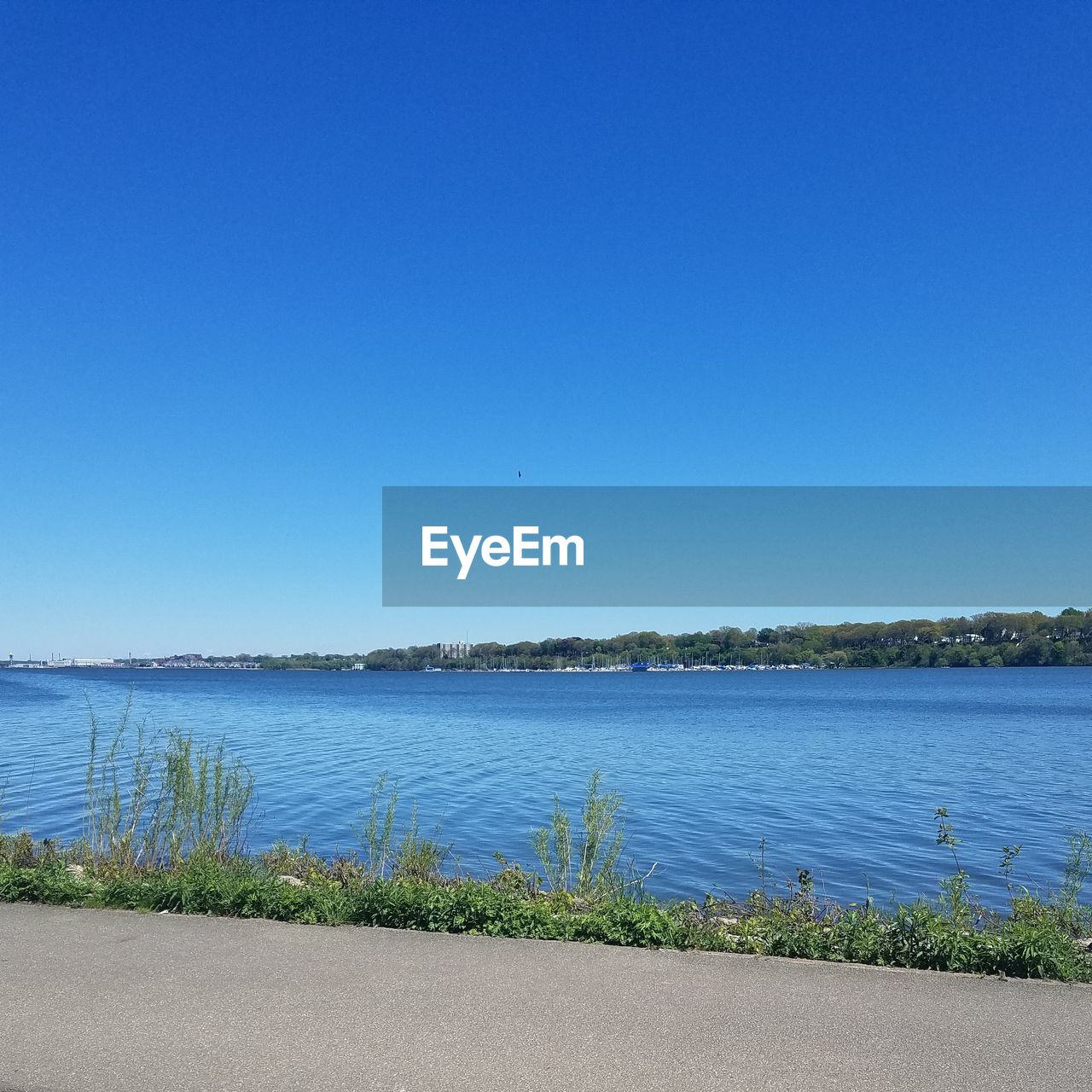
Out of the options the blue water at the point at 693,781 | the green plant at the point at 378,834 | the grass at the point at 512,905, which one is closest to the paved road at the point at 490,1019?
the grass at the point at 512,905

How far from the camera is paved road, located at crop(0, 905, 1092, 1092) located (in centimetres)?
496

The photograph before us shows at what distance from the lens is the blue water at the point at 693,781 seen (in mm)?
17656

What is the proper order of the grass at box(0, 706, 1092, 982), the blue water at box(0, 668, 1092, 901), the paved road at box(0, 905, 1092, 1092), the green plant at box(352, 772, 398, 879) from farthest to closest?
the blue water at box(0, 668, 1092, 901), the green plant at box(352, 772, 398, 879), the grass at box(0, 706, 1092, 982), the paved road at box(0, 905, 1092, 1092)

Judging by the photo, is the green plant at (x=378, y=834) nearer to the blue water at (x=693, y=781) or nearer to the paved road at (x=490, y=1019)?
the blue water at (x=693, y=781)

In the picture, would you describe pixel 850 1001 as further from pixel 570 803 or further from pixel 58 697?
pixel 58 697

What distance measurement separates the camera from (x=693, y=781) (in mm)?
29156

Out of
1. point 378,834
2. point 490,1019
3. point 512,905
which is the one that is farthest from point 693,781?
point 490,1019

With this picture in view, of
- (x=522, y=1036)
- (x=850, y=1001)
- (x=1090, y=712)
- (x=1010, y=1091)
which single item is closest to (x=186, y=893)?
(x=522, y=1036)

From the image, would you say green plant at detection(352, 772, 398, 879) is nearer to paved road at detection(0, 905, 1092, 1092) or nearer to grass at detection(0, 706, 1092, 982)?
grass at detection(0, 706, 1092, 982)

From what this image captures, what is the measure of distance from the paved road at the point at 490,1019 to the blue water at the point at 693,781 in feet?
27.7

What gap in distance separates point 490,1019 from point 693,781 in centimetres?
2444

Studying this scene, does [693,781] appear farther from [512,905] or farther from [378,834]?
[512,905]

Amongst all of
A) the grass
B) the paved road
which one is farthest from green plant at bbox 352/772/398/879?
the paved road

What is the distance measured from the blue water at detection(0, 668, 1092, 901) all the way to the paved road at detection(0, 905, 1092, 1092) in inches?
332
